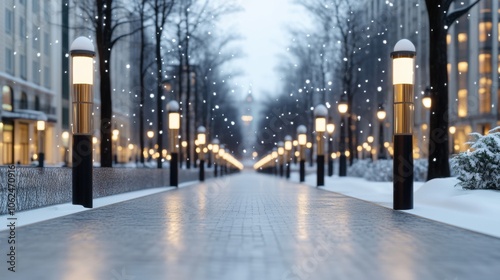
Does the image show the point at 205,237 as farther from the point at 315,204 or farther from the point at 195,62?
the point at 195,62

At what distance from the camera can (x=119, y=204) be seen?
643 inches

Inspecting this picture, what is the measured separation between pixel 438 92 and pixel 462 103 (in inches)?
2036

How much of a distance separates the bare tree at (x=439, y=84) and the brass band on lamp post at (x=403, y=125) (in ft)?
16.3

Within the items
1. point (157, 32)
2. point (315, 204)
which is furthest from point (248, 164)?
point (315, 204)

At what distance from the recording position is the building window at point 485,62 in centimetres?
6488

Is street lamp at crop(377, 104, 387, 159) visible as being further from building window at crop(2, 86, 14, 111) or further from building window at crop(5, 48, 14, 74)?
building window at crop(2, 86, 14, 111)

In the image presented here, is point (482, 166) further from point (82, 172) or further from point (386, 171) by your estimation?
point (386, 171)

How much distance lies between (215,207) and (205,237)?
6.11 meters

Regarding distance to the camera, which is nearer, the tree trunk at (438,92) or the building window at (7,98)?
the tree trunk at (438,92)

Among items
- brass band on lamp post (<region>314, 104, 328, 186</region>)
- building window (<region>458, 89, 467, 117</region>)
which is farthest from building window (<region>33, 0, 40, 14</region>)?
building window (<region>458, 89, 467, 117</region>)


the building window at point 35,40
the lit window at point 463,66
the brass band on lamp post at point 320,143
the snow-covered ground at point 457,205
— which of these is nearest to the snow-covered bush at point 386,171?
the brass band on lamp post at point 320,143

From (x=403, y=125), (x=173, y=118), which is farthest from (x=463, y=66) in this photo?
(x=403, y=125)

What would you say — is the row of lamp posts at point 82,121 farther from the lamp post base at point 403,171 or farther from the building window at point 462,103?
the building window at point 462,103

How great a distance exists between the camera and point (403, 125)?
47.9 feet
